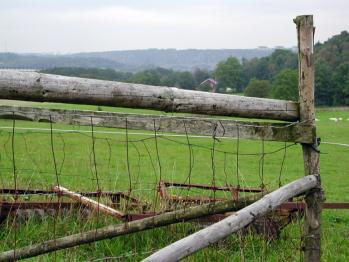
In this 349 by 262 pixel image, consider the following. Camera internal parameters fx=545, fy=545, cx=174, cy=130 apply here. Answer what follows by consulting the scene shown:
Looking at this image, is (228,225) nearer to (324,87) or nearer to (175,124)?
(175,124)

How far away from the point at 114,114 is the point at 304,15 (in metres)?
1.60

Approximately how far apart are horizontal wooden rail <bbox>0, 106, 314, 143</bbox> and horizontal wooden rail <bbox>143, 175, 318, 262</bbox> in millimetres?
372

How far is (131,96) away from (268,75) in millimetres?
110677

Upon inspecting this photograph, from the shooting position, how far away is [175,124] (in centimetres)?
386

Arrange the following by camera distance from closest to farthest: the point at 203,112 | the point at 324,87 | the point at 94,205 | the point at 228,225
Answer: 1. the point at 228,225
2. the point at 203,112
3. the point at 94,205
4. the point at 324,87

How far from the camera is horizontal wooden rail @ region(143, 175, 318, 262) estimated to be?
9.60ft

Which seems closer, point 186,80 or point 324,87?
point 186,80

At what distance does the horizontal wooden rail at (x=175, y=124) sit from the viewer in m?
3.64

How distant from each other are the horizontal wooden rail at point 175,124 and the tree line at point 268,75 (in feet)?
200

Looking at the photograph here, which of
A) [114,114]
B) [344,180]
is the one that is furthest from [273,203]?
[344,180]

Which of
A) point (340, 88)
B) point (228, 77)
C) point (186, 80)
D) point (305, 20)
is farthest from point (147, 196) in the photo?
point (228, 77)

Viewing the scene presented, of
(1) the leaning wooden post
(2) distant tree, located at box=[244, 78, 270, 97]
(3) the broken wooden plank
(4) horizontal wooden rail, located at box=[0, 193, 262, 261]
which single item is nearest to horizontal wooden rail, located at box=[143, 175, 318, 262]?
(1) the leaning wooden post

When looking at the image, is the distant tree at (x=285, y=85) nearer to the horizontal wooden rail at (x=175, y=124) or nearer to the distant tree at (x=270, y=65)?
the distant tree at (x=270, y=65)

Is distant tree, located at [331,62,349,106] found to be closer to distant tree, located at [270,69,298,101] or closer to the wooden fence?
distant tree, located at [270,69,298,101]
